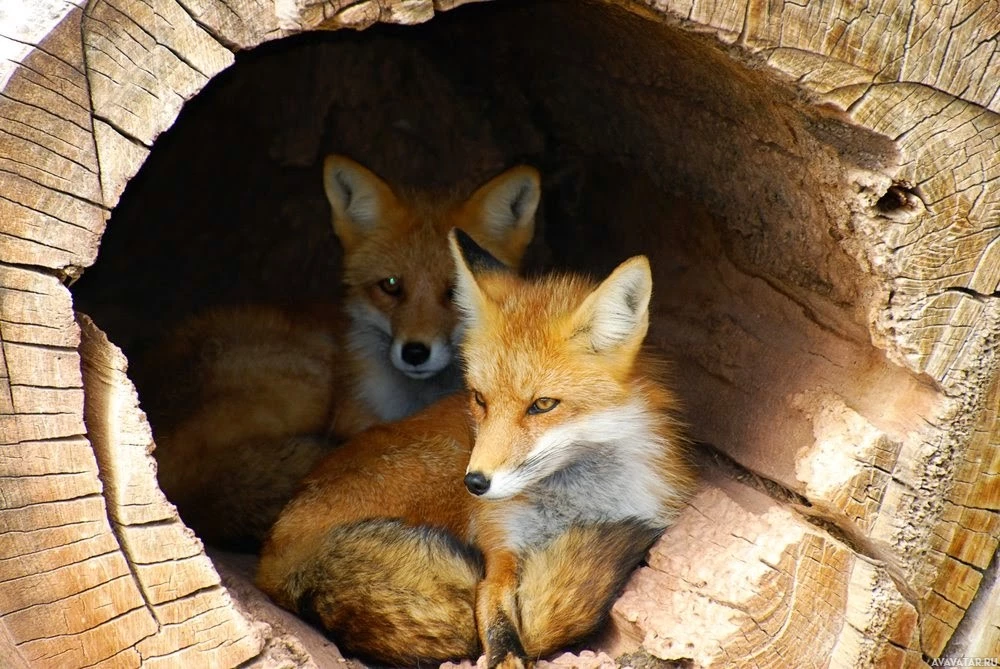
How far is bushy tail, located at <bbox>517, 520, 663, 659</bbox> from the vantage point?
8.12ft

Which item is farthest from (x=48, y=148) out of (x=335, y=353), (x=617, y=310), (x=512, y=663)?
(x=335, y=353)

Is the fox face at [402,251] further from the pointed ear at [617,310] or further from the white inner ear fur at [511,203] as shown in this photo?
the pointed ear at [617,310]

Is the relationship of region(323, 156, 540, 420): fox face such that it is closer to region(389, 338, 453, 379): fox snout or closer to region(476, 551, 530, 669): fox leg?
region(389, 338, 453, 379): fox snout

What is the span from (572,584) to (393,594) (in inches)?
19.2

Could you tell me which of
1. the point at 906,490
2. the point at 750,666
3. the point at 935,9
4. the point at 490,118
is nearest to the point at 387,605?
the point at 750,666

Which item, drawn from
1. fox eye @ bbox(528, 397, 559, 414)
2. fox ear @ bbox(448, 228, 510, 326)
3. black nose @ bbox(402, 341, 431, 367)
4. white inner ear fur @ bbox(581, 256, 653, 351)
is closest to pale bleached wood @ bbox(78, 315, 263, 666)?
fox eye @ bbox(528, 397, 559, 414)

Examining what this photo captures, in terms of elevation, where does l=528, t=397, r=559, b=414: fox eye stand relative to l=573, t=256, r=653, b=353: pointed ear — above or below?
below

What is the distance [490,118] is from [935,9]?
2727 mm

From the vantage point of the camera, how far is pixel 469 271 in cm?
293

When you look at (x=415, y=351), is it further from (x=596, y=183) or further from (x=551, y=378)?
(x=596, y=183)

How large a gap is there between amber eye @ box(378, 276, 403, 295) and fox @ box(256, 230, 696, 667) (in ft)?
2.69

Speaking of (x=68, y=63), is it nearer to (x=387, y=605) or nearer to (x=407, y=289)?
(x=387, y=605)

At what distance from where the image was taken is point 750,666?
236cm

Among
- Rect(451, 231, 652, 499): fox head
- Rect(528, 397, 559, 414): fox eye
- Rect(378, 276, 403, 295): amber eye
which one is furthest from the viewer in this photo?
Rect(378, 276, 403, 295): amber eye
